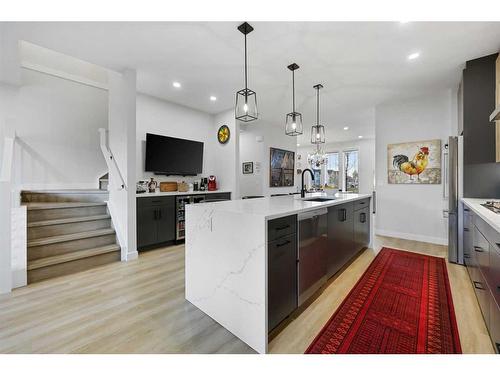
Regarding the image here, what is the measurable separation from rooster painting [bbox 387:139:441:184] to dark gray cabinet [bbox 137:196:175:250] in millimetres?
4297

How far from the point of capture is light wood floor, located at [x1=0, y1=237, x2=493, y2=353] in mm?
1550

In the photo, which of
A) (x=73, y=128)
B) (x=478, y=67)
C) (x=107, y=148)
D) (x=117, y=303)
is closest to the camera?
(x=117, y=303)

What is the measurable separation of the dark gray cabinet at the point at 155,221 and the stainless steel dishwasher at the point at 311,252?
2.75 meters

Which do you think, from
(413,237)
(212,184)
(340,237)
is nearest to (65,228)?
(212,184)

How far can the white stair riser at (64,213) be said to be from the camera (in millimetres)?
3186

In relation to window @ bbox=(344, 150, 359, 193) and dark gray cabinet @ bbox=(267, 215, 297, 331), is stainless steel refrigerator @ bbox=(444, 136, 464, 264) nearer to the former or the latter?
dark gray cabinet @ bbox=(267, 215, 297, 331)

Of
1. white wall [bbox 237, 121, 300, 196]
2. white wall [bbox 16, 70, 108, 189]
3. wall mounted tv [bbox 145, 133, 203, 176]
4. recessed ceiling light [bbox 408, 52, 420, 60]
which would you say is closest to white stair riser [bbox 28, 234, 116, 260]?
wall mounted tv [bbox 145, 133, 203, 176]

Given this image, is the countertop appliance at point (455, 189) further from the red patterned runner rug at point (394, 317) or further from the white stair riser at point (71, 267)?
the white stair riser at point (71, 267)

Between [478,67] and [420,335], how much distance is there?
3.46 m

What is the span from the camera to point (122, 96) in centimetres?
346

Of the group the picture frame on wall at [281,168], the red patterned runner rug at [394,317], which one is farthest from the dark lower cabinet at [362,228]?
the picture frame on wall at [281,168]

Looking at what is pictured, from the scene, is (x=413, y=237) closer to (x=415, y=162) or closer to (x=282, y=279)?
(x=415, y=162)
